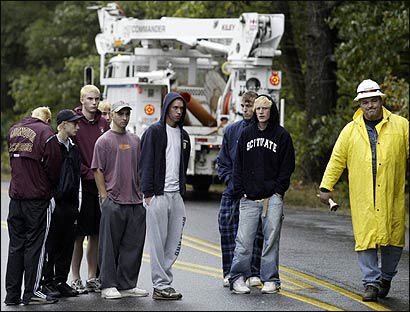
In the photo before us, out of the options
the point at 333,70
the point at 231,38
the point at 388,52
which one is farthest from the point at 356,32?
the point at 333,70

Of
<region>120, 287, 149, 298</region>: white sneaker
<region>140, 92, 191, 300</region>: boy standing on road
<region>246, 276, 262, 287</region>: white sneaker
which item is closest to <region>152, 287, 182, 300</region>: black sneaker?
<region>140, 92, 191, 300</region>: boy standing on road

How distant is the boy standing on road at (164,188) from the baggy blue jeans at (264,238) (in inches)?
24.5

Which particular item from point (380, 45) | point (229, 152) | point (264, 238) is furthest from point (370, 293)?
point (380, 45)

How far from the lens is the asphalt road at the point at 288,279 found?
10891mm

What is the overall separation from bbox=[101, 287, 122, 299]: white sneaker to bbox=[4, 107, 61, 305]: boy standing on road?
48cm

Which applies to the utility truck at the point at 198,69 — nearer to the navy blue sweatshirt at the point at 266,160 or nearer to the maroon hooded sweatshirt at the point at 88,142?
the maroon hooded sweatshirt at the point at 88,142

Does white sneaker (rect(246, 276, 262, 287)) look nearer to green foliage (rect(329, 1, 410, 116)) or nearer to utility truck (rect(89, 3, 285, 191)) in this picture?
green foliage (rect(329, 1, 410, 116))

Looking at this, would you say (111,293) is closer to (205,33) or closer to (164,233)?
(164,233)

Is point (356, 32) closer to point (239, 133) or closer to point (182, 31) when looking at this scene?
point (182, 31)

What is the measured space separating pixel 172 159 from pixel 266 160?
951mm

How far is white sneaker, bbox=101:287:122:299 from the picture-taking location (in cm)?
1133

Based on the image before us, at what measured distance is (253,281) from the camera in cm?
1203

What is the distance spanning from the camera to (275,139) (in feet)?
38.1

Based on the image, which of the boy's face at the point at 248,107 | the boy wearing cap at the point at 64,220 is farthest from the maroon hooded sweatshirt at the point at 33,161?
the boy's face at the point at 248,107
